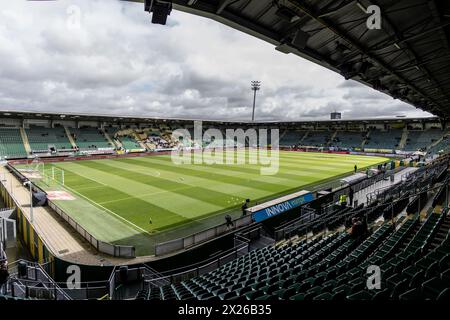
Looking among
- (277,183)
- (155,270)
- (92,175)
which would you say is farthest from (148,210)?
(92,175)

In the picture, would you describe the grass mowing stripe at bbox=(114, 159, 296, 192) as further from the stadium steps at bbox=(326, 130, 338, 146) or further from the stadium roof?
the stadium steps at bbox=(326, 130, 338, 146)

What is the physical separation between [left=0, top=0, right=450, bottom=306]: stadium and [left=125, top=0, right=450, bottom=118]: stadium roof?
2.0 inches

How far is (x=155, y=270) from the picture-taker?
37.3 feet

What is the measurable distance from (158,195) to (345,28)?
19293mm

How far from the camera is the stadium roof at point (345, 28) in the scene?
7.02 m

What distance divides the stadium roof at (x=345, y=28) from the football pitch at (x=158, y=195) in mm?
11094

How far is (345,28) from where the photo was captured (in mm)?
8477

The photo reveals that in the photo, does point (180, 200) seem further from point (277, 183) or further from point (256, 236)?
point (277, 183)

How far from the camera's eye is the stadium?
21.7ft

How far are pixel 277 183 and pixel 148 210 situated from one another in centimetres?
1454

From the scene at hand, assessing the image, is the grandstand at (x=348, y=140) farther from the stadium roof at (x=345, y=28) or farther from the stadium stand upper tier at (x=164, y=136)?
the stadium roof at (x=345, y=28)

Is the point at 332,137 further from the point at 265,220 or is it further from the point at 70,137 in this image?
the point at 265,220

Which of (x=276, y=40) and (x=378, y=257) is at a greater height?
(x=276, y=40)
